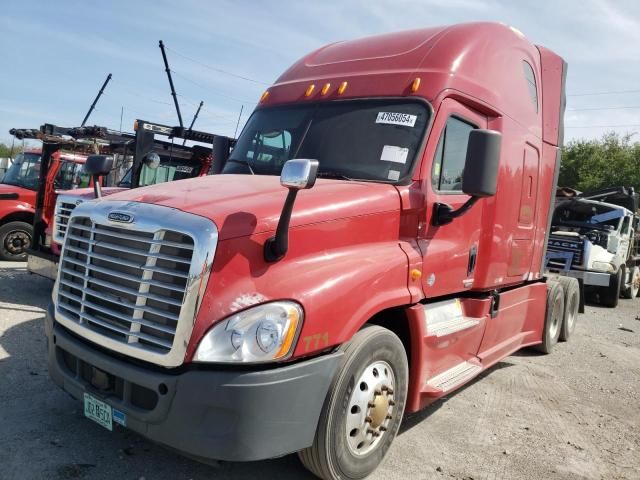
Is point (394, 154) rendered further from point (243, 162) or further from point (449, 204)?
point (243, 162)

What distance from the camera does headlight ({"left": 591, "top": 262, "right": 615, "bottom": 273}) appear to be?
13.0 metres

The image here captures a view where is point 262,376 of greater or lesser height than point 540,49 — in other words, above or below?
below

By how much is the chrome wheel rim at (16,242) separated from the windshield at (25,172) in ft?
3.25

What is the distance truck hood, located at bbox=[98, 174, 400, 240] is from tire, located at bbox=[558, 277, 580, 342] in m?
5.38

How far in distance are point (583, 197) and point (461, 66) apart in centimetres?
1245

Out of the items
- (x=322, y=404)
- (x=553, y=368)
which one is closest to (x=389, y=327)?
(x=322, y=404)

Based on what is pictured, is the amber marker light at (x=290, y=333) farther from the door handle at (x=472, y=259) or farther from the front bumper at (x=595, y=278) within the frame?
the front bumper at (x=595, y=278)

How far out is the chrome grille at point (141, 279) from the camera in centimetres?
276

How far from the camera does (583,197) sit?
49.6 ft

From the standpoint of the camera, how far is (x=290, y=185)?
282 centimetres

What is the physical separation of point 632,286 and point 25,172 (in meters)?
16.3

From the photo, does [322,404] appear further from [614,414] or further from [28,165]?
[28,165]

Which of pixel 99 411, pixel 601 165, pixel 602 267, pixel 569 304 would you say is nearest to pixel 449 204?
pixel 99 411

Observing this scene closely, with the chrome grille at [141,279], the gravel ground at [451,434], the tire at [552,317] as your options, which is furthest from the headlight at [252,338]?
the tire at [552,317]
